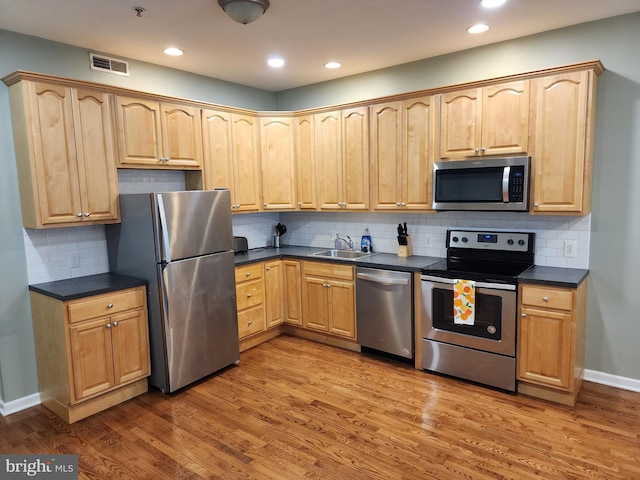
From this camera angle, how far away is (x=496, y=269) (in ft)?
11.1

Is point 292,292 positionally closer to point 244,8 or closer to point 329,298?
point 329,298

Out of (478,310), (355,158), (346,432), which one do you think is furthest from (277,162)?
(346,432)

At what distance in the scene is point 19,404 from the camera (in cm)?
318

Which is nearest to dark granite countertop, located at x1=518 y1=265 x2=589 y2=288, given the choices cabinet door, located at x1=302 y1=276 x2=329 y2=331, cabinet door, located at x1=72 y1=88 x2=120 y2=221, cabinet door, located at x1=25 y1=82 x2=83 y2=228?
cabinet door, located at x1=302 y1=276 x2=329 y2=331

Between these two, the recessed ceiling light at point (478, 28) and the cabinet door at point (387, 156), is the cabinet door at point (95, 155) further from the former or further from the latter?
the recessed ceiling light at point (478, 28)

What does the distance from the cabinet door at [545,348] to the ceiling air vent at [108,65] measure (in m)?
3.81

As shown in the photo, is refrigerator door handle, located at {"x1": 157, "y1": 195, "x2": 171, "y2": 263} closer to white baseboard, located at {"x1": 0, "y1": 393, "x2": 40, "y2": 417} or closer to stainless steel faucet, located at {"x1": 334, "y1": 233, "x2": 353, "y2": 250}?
white baseboard, located at {"x1": 0, "y1": 393, "x2": 40, "y2": 417}

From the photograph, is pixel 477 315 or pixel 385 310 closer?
pixel 477 315

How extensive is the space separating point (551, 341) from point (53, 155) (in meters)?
3.81

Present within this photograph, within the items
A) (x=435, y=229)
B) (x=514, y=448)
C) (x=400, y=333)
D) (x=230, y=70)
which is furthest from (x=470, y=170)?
(x=230, y=70)

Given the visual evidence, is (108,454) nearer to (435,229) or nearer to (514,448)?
(514,448)

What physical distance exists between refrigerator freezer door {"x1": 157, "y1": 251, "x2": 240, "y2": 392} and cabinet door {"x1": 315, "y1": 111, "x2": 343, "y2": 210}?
1.25 meters

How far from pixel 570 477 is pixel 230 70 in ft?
13.7

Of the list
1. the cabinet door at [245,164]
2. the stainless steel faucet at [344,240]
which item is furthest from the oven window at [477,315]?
the cabinet door at [245,164]
